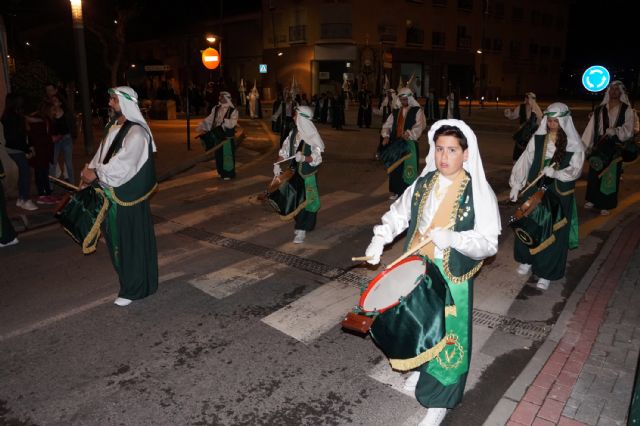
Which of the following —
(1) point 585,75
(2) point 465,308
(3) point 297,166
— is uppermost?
(1) point 585,75

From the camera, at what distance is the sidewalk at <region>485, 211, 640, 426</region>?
12.4ft

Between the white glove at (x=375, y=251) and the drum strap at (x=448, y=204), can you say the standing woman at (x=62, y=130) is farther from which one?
the drum strap at (x=448, y=204)

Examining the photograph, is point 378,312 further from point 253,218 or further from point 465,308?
point 253,218

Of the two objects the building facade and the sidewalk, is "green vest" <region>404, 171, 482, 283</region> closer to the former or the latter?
the sidewalk

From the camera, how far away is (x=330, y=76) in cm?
4375

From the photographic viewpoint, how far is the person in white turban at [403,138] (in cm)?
992

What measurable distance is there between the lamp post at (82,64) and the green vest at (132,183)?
10192 mm

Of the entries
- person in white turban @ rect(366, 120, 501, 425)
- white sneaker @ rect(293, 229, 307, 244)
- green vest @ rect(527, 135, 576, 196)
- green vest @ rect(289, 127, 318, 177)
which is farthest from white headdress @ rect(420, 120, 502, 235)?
white sneaker @ rect(293, 229, 307, 244)

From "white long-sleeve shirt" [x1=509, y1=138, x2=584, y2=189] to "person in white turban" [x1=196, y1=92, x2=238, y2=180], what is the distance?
7344mm

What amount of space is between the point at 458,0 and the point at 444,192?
50512 millimetres

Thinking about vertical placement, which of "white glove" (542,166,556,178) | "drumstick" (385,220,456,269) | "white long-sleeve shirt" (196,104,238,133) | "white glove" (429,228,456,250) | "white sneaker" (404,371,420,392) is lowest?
"white sneaker" (404,371,420,392)

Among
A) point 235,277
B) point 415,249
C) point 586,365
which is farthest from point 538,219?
point 235,277

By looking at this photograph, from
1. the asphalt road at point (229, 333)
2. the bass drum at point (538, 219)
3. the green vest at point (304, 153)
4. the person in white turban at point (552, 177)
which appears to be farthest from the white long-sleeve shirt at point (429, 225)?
the green vest at point (304, 153)

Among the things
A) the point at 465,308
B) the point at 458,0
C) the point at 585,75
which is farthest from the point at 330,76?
the point at 465,308
